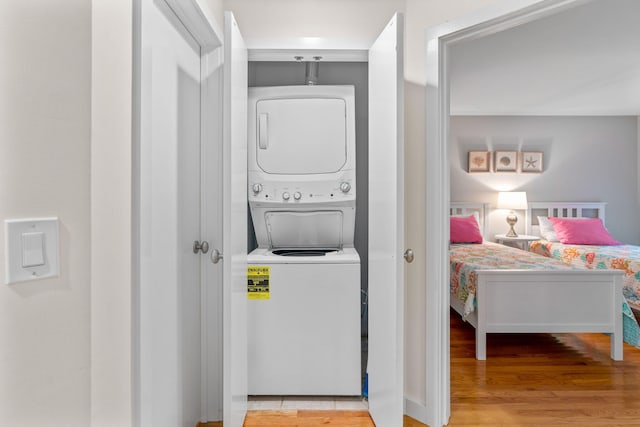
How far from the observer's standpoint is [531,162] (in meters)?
5.50

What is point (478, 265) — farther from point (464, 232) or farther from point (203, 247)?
point (203, 247)

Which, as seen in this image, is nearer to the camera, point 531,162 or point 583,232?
point 583,232

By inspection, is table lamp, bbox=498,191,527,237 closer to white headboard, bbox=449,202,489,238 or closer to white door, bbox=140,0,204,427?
white headboard, bbox=449,202,489,238

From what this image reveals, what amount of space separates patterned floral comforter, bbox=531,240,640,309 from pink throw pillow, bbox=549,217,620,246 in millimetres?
139

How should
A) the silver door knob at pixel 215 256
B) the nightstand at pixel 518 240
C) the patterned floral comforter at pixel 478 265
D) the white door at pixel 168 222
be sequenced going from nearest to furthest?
1. the white door at pixel 168 222
2. the silver door knob at pixel 215 256
3. the patterned floral comforter at pixel 478 265
4. the nightstand at pixel 518 240

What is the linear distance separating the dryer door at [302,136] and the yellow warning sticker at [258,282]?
66 centimetres

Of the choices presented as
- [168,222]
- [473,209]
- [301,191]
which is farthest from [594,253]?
[168,222]

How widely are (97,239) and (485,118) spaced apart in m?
5.54

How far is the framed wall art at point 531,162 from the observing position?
217 inches

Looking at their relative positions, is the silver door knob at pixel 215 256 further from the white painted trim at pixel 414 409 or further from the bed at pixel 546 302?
the bed at pixel 546 302

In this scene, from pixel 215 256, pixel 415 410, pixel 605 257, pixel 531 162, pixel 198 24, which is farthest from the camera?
pixel 531 162

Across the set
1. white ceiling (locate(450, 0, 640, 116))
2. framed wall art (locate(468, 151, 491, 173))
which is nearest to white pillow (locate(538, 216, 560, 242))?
framed wall art (locate(468, 151, 491, 173))

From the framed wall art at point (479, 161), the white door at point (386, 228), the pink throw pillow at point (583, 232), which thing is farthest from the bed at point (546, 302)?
the framed wall art at point (479, 161)

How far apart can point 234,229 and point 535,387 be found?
6.89 ft
